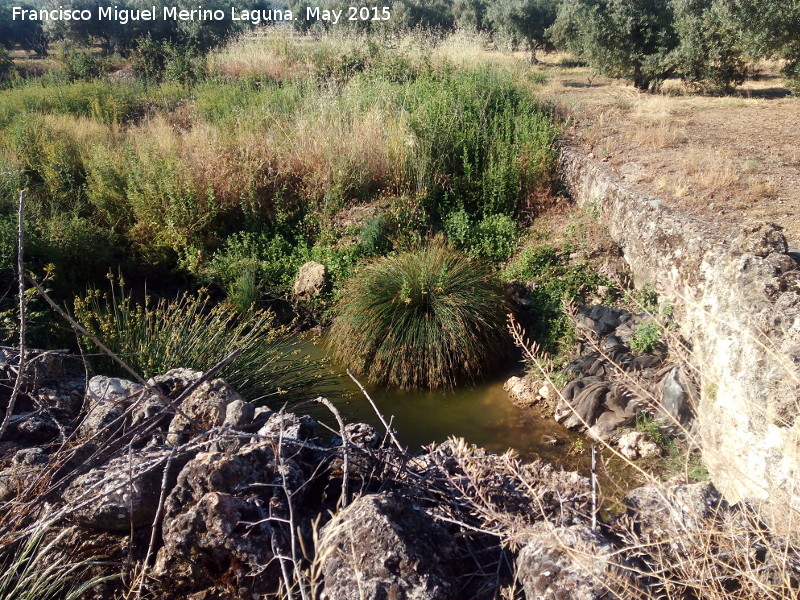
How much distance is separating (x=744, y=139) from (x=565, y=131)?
2170mm

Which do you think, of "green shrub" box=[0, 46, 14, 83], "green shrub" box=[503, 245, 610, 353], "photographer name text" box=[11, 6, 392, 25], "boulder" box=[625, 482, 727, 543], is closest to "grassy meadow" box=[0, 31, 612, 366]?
"green shrub" box=[503, 245, 610, 353]

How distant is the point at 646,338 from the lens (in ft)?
17.5

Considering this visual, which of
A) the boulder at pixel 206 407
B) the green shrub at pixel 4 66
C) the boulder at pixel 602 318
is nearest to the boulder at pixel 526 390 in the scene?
the boulder at pixel 602 318

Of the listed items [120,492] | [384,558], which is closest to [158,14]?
[120,492]

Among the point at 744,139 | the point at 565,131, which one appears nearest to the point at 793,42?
the point at 744,139

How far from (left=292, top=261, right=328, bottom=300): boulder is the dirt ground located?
11.3ft

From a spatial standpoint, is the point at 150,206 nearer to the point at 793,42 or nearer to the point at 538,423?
the point at 538,423

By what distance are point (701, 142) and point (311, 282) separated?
5.04m

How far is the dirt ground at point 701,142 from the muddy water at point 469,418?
2.27m

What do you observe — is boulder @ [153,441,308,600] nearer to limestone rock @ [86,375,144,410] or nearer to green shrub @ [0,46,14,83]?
limestone rock @ [86,375,144,410]

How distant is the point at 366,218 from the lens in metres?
7.52

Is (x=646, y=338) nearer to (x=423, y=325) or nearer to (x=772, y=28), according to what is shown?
(x=423, y=325)

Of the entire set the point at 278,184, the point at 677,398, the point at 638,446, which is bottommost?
the point at 638,446

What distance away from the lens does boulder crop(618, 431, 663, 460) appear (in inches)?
190
